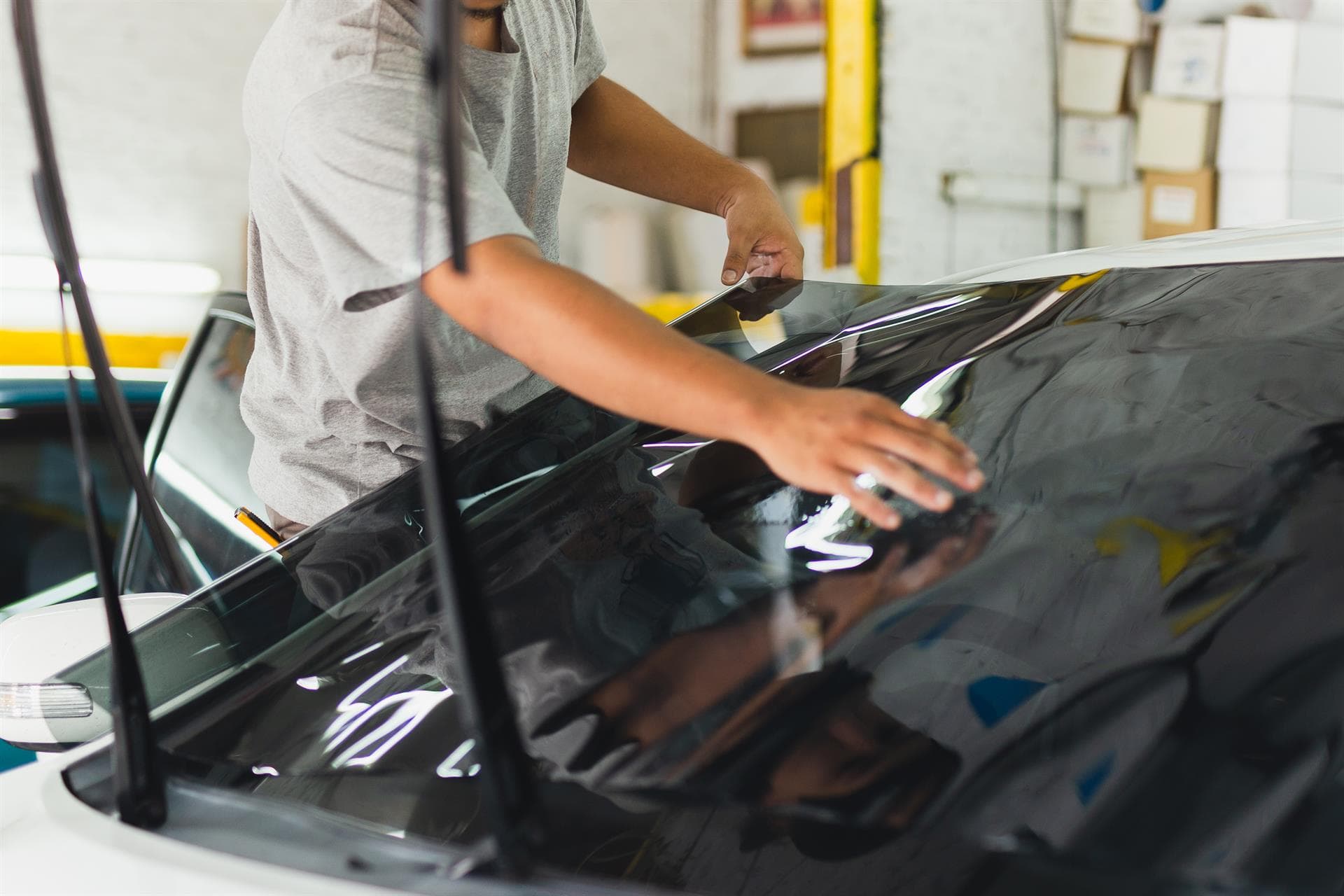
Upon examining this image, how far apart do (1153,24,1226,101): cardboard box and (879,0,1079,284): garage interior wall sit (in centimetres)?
40

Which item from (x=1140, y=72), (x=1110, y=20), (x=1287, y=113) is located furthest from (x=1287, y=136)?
(x=1110, y=20)

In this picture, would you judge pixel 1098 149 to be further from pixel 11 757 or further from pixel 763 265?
pixel 11 757

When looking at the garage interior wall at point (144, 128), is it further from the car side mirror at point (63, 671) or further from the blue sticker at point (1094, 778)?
the blue sticker at point (1094, 778)

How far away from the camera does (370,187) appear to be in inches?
31.5

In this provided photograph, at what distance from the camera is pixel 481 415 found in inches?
43.1

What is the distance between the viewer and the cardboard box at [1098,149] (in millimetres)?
4055

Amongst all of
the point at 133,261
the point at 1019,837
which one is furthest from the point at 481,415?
the point at 133,261

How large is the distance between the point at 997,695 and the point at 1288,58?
356cm

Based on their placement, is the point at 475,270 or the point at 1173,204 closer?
the point at 475,270

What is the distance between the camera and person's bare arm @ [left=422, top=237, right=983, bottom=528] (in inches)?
24.6

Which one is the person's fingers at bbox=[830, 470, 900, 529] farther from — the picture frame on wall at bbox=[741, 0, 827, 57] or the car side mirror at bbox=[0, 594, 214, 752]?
the picture frame on wall at bbox=[741, 0, 827, 57]

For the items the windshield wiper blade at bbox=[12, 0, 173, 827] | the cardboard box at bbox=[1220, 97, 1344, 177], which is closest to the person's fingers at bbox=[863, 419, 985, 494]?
the windshield wiper blade at bbox=[12, 0, 173, 827]

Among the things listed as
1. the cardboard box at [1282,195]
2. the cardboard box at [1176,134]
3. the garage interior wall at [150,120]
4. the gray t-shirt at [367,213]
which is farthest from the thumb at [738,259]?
the garage interior wall at [150,120]

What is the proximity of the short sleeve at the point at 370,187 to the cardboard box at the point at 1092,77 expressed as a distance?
3.69 meters
